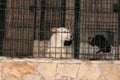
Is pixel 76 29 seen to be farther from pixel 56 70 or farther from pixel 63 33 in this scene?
pixel 56 70

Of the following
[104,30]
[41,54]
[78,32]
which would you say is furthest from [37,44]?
[104,30]

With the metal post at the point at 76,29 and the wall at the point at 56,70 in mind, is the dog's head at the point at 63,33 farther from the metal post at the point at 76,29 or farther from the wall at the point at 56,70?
the wall at the point at 56,70

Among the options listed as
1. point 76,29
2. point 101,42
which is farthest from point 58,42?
point 101,42

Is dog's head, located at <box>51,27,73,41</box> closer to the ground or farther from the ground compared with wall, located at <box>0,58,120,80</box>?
farther from the ground

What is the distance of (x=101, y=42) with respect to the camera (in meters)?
8.98

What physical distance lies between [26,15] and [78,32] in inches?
68.8

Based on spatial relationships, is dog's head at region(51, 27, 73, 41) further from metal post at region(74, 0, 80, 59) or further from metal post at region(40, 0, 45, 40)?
metal post at region(40, 0, 45, 40)

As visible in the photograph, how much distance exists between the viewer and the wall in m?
8.09

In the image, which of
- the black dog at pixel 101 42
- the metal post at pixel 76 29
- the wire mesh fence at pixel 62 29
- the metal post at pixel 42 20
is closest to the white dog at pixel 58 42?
the wire mesh fence at pixel 62 29

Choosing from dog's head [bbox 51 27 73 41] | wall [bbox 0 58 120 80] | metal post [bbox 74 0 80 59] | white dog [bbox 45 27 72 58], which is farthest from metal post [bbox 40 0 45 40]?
wall [bbox 0 58 120 80]

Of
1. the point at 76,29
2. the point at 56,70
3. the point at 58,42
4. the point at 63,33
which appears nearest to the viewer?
the point at 56,70

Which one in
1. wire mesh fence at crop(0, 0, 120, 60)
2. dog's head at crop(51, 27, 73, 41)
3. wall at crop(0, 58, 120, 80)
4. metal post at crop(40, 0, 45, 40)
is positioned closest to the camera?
wall at crop(0, 58, 120, 80)

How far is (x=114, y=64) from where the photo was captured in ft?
26.9

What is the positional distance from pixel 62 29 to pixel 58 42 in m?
0.36
